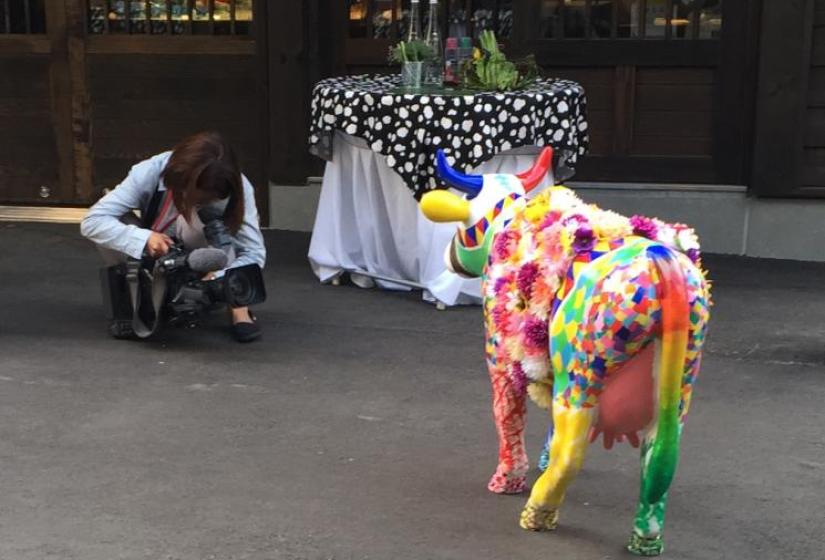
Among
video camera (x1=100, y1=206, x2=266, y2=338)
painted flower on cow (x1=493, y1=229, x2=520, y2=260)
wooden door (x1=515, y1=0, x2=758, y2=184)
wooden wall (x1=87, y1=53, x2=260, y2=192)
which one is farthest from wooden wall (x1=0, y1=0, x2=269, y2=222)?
painted flower on cow (x1=493, y1=229, x2=520, y2=260)

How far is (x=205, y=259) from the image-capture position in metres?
4.63

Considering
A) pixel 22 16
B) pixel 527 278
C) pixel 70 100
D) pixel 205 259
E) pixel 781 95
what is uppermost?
pixel 22 16

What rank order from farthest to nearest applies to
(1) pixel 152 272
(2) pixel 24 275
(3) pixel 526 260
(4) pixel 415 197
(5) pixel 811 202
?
1. (5) pixel 811 202
2. (2) pixel 24 275
3. (4) pixel 415 197
4. (1) pixel 152 272
5. (3) pixel 526 260

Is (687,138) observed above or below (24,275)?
above

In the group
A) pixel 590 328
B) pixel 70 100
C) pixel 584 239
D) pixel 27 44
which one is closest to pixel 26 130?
pixel 70 100

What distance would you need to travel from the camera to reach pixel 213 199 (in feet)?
15.5

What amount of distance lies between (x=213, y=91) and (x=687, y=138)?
306cm

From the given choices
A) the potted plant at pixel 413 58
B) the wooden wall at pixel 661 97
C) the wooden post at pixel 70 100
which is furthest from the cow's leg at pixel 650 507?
the wooden post at pixel 70 100

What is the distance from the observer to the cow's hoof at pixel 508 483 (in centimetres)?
346

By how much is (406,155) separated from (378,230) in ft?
2.10

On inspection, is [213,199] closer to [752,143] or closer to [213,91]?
[213,91]

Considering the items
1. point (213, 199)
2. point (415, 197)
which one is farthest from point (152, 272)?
point (415, 197)

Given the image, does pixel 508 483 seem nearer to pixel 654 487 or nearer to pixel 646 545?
pixel 646 545

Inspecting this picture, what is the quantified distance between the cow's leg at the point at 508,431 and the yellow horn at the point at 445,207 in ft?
1.48
